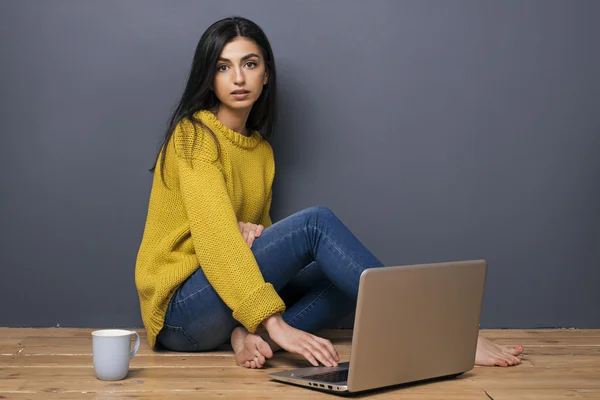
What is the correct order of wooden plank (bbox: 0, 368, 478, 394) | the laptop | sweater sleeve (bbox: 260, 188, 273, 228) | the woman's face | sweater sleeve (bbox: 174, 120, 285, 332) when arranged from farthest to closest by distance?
sweater sleeve (bbox: 260, 188, 273, 228) < the woman's face < sweater sleeve (bbox: 174, 120, 285, 332) < wooden plank (bbox: 0, 368, 478, 394) < the laptop

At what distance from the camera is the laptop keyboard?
1.36m

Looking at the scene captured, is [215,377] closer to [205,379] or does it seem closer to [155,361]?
[205,379]

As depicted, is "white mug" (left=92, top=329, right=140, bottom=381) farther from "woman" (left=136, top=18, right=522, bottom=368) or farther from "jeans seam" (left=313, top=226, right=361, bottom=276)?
"jeans seam" (left=313, top=226, right=361, bottom=276)

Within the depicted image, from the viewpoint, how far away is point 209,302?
1.62m

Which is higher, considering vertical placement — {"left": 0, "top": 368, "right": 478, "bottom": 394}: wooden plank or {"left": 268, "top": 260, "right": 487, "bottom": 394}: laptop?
{"left": 268, "top": 260, "right": 487, "bottom": 394}: laptop

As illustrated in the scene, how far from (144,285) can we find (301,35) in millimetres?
787

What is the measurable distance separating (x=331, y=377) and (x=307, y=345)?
110 millimetres

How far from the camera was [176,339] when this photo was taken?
1.70 metres

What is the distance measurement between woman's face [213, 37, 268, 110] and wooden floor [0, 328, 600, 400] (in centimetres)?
58

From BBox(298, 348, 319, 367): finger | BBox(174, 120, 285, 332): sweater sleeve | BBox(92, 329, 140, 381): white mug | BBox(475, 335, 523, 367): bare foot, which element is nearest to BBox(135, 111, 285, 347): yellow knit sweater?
BBox(174, 120, 285, 332): sweater sleeve

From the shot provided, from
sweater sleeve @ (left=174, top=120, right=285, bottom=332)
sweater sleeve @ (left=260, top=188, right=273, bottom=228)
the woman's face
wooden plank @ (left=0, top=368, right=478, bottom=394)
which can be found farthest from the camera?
sweater sleeve @ (left=260, top=188, right=273, bottom=228)

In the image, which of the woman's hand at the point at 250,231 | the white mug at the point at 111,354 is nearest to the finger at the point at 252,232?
the woman's hand at the point at 250,231

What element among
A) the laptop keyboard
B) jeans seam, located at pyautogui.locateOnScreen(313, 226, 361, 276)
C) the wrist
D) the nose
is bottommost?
the laptop keyboard

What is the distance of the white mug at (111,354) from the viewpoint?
139cm
